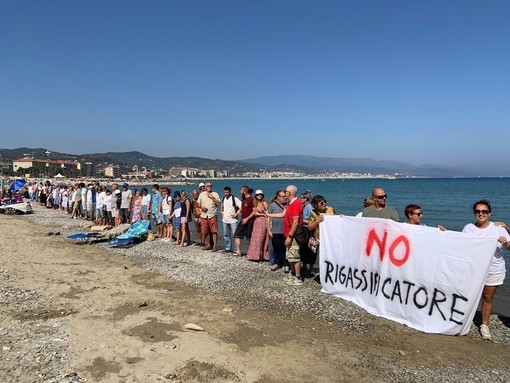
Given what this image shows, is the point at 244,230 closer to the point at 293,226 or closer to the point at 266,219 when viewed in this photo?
the point at 266,219

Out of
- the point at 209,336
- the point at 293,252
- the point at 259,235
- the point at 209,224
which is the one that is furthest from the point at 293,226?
the point at 209,224

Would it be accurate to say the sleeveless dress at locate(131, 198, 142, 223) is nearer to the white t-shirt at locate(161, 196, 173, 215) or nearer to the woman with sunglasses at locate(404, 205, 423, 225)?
the white t-shirt at locate(161, 196, 173, 215)

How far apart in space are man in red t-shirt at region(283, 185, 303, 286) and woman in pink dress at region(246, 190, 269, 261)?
224 cm

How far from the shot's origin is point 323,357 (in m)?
4.89

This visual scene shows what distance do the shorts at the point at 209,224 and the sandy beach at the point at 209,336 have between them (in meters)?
2.64

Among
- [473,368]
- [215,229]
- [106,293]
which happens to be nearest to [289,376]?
[473,368]

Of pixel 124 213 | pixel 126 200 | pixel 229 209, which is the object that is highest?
pixel 229 209

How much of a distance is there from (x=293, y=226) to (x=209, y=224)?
15.1ft

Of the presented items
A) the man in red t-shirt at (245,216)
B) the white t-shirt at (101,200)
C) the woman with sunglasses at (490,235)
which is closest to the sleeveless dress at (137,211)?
the white t-shirt at (101,200)

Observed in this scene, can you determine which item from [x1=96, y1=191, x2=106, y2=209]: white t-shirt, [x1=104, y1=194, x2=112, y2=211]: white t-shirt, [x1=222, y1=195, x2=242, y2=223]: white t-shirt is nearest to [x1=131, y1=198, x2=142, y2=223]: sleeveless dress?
[x1=104, y1=194, x2=112, y2=211]: white t-shirt

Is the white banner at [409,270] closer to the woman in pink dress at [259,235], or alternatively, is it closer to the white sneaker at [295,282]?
the white sneaker at [295,282]

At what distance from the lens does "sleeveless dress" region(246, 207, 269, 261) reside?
10453 millimetres

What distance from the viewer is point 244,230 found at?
36.2 ft

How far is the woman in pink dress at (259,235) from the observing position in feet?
34.2
